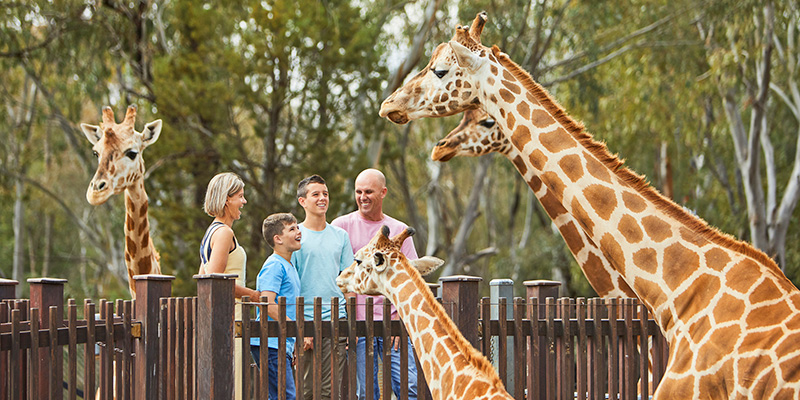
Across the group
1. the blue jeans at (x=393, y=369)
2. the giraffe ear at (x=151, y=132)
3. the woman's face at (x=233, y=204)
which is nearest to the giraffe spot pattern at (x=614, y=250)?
the blue jeans at (x=393, y=369)

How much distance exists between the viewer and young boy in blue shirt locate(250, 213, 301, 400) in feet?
17.8

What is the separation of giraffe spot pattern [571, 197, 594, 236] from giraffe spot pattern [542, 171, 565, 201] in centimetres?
10

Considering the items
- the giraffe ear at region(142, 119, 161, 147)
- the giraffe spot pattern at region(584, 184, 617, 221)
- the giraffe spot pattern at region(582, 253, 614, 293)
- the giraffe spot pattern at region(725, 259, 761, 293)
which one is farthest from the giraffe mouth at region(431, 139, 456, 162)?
the giraffe ear at region(142, 119, 161, 147)

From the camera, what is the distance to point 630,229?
439 cm

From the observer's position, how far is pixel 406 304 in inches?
183

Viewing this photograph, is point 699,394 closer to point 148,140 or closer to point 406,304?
point 406,304

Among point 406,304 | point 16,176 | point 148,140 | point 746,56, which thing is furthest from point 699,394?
point 16,176

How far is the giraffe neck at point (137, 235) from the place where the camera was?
7352 millimetres

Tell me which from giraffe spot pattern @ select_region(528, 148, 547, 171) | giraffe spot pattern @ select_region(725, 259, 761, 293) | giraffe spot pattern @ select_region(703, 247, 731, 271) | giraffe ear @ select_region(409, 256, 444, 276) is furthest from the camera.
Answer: giraffe ear @ select_region(409, 256, 444, 276)

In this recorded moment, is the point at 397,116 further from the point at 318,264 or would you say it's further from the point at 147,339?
the point at 147,339

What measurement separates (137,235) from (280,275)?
2343mm

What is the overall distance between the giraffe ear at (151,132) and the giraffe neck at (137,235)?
0.46 m

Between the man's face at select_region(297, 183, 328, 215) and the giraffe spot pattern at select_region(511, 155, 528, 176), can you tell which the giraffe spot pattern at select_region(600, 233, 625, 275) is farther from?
the man's face at select_region(297, 183, 328, 215)

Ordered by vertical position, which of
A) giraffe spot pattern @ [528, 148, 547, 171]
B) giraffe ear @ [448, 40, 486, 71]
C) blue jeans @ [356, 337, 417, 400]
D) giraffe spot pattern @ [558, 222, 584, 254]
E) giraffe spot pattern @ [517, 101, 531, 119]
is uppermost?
giraffe ear @ [448, 40, 486, 71]
